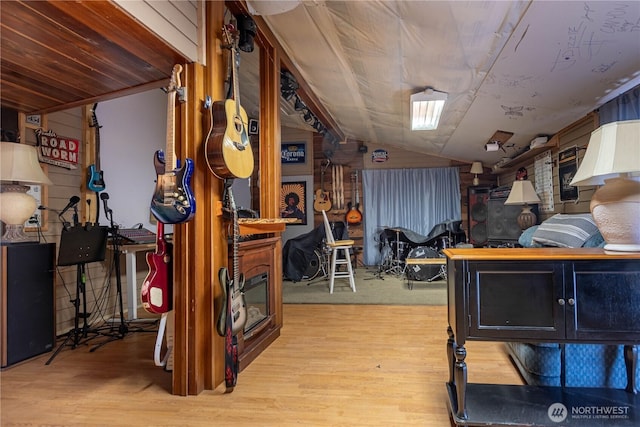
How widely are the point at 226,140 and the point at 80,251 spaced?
5.87 feet

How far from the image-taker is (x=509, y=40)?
215 centimetres

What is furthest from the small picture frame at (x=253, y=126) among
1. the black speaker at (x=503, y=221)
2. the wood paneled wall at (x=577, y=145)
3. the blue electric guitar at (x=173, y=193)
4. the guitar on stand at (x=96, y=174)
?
the wood paneled wall at (x=577, y=145)

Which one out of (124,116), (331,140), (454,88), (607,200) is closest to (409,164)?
(331,140)

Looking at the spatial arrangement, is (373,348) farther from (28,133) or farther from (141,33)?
(28,133)

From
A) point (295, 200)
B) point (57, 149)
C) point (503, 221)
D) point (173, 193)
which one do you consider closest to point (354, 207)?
point (295, 200)

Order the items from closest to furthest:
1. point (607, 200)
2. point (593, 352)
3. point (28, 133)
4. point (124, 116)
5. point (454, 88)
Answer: point (607, 200) < point (593, 352) < point (28, 133) < point (454, 88) < point (124, 116)

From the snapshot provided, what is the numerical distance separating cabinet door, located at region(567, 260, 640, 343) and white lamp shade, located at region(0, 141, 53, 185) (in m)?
3.25

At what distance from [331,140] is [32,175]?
4.90m

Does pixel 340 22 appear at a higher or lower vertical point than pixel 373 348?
higher

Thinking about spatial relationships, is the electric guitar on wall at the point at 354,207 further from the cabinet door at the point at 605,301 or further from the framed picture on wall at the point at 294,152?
the cabinet door at the point at 605,301

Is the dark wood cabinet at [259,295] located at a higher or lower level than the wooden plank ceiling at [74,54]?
lower

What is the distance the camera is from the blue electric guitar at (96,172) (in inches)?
132

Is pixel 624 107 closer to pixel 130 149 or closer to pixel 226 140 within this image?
pixel 226 140

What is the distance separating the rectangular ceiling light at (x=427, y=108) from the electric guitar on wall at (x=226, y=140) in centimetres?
200
